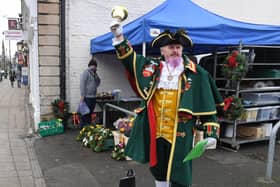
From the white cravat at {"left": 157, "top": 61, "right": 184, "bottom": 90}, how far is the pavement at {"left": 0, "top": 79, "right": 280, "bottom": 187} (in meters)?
A: 2.04

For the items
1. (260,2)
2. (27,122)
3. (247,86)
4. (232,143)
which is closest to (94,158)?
(232,143)

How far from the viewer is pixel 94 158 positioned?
524cm

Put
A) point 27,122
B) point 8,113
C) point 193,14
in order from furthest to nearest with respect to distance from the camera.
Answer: point 8,113 → point 27,122 → point 193,14

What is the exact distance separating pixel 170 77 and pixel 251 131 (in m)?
4.25

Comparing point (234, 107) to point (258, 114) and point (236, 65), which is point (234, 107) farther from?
point (258, 114)

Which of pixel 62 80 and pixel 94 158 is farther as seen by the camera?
pixel 62 80

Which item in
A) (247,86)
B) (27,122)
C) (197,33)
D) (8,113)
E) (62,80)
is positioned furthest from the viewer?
(8,113)

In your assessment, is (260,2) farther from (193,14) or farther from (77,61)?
(77,61)

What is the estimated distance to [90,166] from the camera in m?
4.83

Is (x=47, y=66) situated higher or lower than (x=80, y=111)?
higher

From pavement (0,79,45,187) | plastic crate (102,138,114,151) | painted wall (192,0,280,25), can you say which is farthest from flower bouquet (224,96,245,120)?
painted wall (192,0,280,25)

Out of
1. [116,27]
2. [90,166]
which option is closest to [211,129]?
[116,27]

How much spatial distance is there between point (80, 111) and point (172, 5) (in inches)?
120

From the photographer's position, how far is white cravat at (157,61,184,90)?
2520mm
